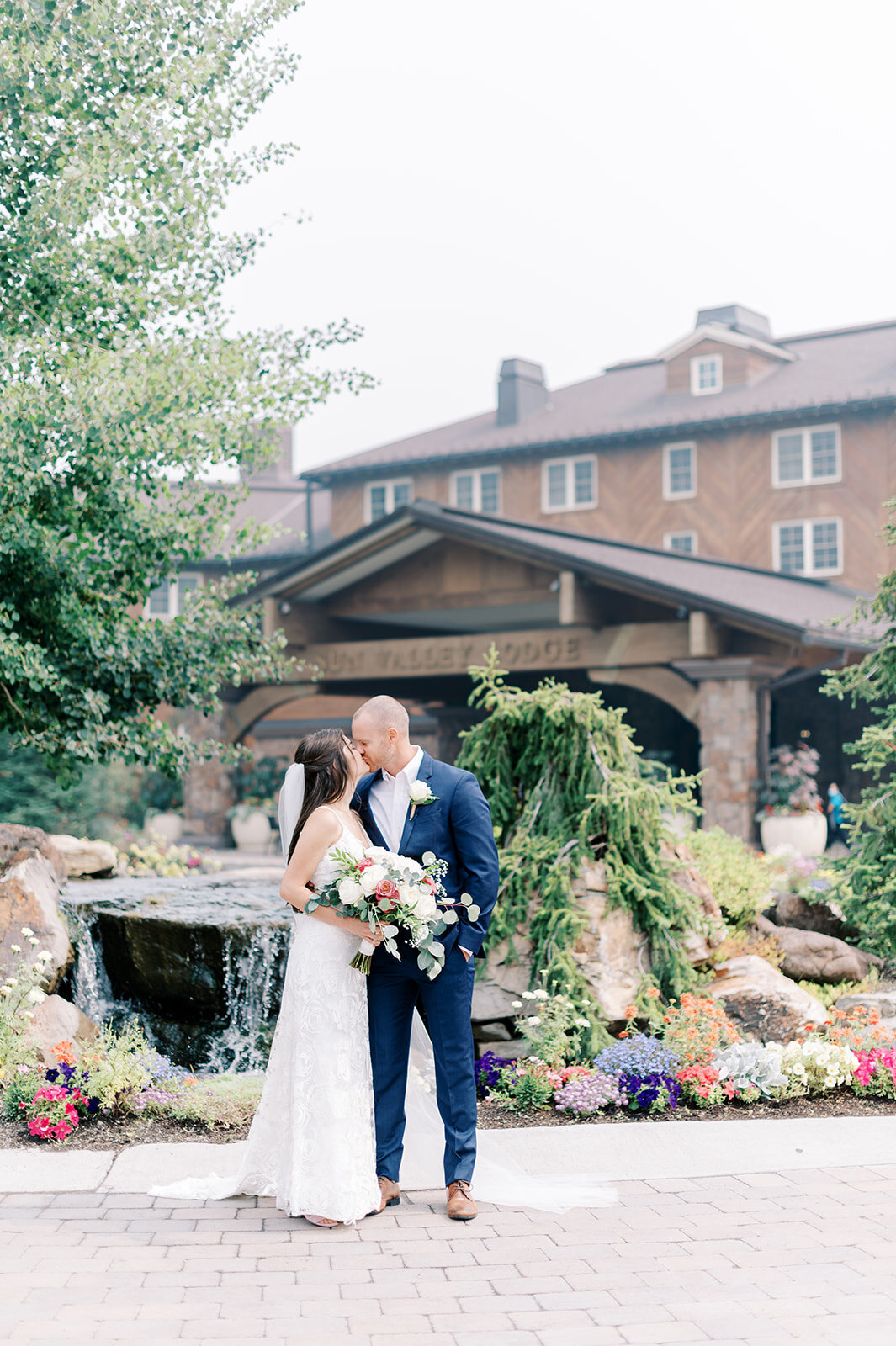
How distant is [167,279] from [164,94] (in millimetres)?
1229

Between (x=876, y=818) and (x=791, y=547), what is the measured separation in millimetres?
20949

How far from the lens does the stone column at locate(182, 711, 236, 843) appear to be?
21734 millimetres

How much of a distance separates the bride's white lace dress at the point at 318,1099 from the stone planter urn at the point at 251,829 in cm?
1571

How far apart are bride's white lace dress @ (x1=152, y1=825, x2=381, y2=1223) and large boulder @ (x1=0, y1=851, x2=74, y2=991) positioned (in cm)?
276

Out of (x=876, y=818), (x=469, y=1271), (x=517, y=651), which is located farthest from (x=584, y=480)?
(x=469, y=1271)

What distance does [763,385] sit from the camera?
31.0m

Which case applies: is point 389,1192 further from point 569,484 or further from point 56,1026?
point 569,484

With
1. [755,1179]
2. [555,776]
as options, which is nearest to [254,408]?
[555,776]

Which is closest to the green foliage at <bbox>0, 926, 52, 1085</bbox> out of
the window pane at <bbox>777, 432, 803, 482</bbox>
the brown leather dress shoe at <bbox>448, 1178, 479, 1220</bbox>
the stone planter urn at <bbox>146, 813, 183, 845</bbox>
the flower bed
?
the flower bed

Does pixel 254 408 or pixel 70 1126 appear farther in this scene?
pixel 254 408

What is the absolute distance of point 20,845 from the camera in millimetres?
8930

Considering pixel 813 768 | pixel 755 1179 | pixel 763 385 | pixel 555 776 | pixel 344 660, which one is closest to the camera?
pixel 755 1179

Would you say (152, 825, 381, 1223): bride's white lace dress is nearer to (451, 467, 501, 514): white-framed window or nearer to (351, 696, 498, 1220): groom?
(351, 696, 498, 1220): groom

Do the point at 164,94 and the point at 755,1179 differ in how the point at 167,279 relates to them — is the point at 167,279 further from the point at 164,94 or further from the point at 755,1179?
the point at 755,1179
